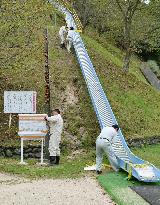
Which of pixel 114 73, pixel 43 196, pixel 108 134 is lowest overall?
pixel 43 196

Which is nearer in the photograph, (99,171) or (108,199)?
(108,199)

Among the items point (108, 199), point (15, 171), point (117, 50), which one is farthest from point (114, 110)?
point (117, 50)

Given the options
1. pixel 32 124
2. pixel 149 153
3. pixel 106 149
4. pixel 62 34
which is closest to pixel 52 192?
pixel 106 149

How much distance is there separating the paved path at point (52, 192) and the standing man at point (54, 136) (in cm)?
225

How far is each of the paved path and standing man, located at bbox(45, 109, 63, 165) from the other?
225 centimetres

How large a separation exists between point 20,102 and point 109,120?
4.32 metres

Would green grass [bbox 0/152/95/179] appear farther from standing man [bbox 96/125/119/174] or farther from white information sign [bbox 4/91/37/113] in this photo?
white information sign [bbox 4/91/37/113]

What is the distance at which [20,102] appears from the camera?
63.5ft

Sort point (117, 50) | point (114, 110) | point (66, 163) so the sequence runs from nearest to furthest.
→ point (66, 163), point (114, 110), point (117, 50)

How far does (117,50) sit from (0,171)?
96.3 feet

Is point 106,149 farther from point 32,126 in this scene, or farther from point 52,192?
point 52,192

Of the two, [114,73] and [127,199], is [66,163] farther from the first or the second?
[114,73]

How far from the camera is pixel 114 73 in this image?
29781 mm

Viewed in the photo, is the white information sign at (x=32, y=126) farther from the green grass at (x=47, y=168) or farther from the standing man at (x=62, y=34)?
the standing man at (x=62, y=34)
